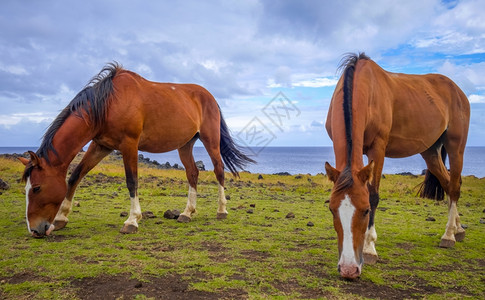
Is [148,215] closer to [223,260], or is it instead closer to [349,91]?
[223,260]

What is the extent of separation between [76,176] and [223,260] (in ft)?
12.1

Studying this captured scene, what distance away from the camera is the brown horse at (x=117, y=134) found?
5.31m

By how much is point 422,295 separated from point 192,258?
278 centimetres

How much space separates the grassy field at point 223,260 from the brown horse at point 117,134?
1.65 ft

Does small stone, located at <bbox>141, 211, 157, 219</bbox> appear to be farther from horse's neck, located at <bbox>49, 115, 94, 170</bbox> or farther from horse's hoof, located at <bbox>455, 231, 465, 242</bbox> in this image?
horse's hoof, located at <bbox>455, 231, 465, 242</bbox>

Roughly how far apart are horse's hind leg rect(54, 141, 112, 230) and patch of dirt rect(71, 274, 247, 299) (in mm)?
2908

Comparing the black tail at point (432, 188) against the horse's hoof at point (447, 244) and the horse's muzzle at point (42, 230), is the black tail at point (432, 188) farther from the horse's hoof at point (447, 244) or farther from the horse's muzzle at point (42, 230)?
the horse's muzzle at point (42, 230)

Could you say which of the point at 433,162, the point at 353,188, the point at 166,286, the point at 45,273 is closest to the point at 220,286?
the point at 166,286

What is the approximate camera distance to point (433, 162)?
693cm

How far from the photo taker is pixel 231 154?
30.6 ft

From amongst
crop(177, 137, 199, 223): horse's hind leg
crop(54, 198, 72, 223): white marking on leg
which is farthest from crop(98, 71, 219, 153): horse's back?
crop(54, 198, 72, 223): white marking on leg

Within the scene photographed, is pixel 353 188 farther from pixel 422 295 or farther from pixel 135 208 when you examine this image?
pixel 135 208

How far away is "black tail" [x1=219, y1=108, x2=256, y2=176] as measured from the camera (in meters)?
9.30

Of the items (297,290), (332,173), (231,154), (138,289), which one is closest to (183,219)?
(231,154)
